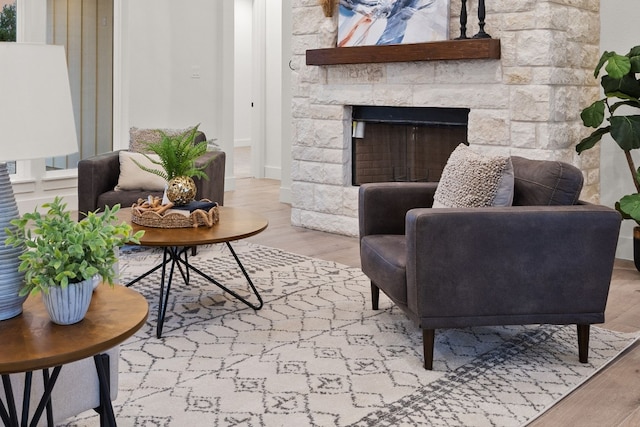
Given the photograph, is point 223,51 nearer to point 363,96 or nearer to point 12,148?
point 363,96

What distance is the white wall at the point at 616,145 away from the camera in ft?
15.3

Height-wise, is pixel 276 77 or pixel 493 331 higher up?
pixel 276 77

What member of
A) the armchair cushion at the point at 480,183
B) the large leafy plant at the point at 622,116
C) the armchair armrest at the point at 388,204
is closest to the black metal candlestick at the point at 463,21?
the large leafy plant at the point at 622,116

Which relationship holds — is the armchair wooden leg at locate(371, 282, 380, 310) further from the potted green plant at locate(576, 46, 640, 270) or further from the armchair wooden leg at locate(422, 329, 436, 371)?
the potted green plant at locate(576, 46, 640, 270)

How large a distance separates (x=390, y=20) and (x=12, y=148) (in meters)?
4.10

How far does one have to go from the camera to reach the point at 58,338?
5.30 feet

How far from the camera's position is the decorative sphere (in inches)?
139

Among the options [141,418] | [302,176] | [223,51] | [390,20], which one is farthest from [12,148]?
[223,51]

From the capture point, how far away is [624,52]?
185 inches

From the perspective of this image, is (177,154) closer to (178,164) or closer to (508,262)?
(178,164)

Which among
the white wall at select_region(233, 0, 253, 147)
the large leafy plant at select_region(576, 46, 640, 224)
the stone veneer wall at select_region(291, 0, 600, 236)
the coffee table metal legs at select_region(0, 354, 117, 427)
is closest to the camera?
the coffee table metal legs at select_region(0, 354, 117, 427)

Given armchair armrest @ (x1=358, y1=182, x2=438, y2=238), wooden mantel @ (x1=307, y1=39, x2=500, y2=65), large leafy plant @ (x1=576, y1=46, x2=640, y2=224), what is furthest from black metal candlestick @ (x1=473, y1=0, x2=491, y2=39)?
armchair armrest @ (x1=358, y1=182, x2=438, y2=238)

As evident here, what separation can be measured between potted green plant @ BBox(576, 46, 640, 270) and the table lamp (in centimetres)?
348

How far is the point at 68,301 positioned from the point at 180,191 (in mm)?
1886
